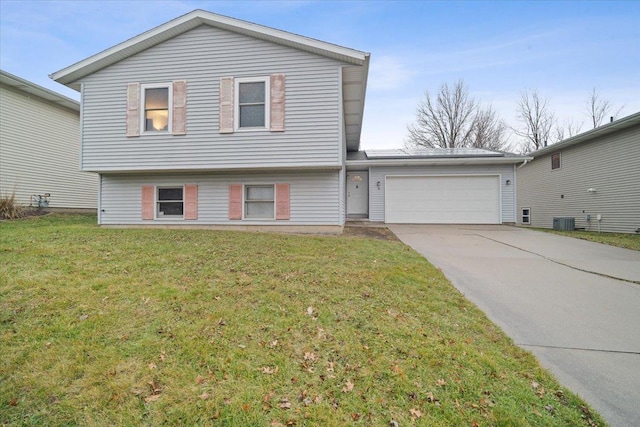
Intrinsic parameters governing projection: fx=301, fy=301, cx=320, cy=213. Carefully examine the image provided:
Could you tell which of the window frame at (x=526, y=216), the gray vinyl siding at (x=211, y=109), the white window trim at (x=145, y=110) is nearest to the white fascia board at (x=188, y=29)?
the gray vinyl siding at (x=211, y=109)

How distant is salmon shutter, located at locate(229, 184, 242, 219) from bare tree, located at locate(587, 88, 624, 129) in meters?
31.6

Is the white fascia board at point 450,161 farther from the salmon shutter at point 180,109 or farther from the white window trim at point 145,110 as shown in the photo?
the white window trim at point 145,110

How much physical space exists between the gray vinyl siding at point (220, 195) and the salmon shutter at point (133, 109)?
151cm

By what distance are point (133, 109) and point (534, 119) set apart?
110 ft

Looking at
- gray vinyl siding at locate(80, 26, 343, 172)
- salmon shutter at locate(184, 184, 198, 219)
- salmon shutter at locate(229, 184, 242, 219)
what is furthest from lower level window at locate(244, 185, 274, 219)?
salmon shutter at locate(184, 184, 198, 219)

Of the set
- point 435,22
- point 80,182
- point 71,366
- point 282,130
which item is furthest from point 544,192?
point 80,182

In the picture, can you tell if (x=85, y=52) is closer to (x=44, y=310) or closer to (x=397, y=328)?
(x=44, y=310)

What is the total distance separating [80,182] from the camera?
14.4 metres

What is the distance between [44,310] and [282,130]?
6891mm

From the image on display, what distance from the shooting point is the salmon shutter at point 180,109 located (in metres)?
9.35

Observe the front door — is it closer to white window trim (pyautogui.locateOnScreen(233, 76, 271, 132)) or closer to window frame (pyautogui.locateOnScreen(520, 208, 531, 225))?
white window trim (pyautogui.locateOnScreen(233, 76, 271, 132))

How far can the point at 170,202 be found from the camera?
33.6 ft

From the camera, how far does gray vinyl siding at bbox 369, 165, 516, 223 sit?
13.0 m

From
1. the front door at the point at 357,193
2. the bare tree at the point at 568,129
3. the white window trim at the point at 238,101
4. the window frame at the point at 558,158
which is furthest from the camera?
the bare tree at the point at 568,129
